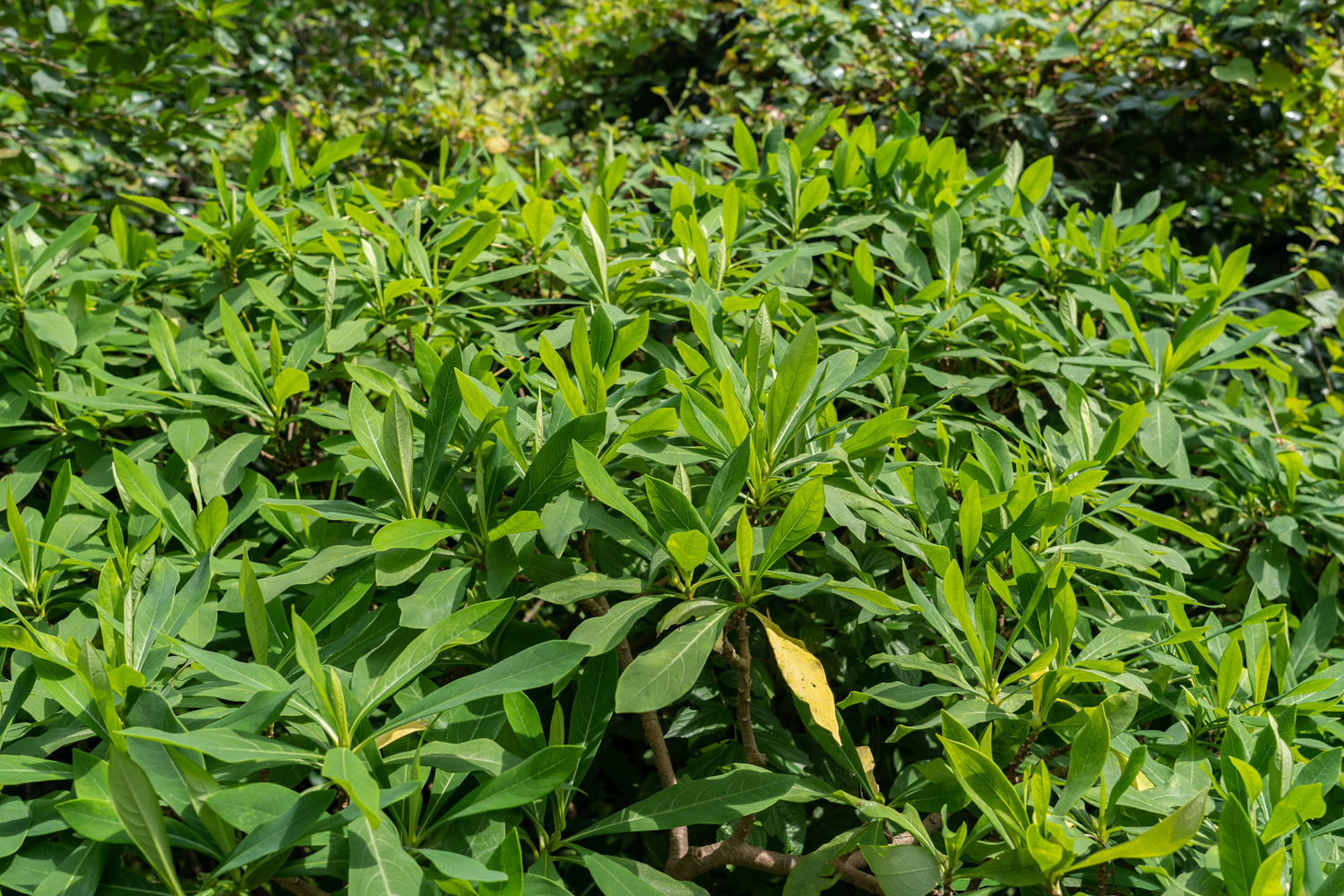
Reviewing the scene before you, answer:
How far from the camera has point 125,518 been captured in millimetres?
1602

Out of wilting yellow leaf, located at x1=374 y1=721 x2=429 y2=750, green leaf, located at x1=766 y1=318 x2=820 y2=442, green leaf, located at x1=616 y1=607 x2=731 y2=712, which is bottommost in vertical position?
wilting yellow leaf, located at x1=374 y1=721 x2=429 y2=750

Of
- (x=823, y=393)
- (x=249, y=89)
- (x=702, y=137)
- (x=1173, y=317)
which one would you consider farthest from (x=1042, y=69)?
(x=249, y=89)

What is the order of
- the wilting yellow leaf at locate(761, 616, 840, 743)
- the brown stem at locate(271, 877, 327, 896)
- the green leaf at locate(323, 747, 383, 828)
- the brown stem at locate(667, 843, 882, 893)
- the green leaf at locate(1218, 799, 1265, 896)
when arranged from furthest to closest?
the brown stem at locate(667, 843, 882, 893)
the wilting yellow leaf at locate(761, 616, 840, 743)
the brown stem at locate(271, 877, 327, 896)
the green leaf at locate(1218, 799, 1265, 896)
the green leaf at locate(323, 747, 383, 828)

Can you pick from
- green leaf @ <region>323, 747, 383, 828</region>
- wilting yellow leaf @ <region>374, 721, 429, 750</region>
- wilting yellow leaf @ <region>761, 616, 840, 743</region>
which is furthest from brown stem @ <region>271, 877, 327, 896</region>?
wilting yellow leaf @ <region>761, 616, 840, 743</region>

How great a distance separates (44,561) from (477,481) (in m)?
0.71

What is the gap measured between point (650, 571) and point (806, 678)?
0.80 feet

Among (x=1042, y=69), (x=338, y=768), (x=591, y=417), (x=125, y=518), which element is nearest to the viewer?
(x=338, y=768)

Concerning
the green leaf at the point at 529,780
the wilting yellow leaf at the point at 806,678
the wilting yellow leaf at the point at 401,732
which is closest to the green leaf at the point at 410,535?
the wilting yellow leaf at the point at 401,732

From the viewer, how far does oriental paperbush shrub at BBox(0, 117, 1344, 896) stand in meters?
Result: 1.00

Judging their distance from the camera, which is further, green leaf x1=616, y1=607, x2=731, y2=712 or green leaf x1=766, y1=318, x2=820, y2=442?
green leaf x1=766, y1=318, x2=820, y2=442

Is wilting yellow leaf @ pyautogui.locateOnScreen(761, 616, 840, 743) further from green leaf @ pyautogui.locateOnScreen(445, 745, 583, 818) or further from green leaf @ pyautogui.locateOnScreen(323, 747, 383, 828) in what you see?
green leaf @ pyautogui.locateOnScreen(323, 747, 383, 828)

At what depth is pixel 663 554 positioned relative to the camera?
4.01 feet

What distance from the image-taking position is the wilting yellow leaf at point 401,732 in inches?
44.0

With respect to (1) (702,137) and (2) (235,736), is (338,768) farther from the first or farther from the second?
(1) (702,137)
